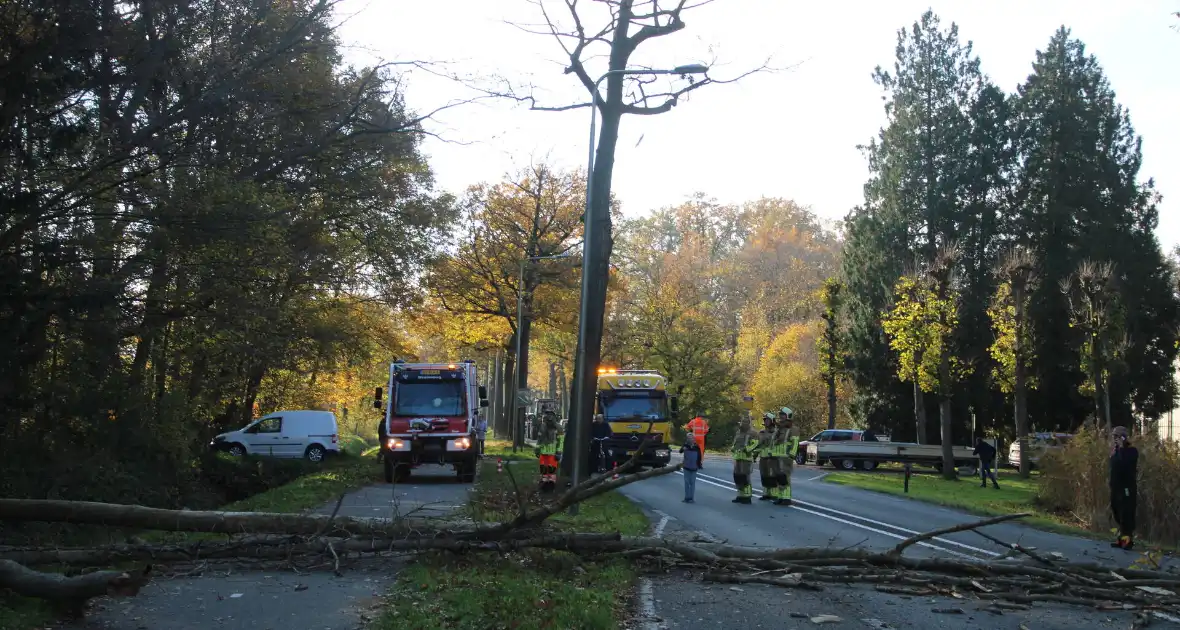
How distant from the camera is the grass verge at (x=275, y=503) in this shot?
7.44m

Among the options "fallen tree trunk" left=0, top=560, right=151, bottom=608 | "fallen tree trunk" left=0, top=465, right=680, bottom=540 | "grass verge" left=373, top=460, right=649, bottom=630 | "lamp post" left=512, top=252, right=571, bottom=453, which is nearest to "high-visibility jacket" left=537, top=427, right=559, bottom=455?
"grass verge" left=373, top=460, right=649, bottom=630

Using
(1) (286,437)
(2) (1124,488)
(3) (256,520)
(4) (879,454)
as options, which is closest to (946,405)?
(4) (879,454)

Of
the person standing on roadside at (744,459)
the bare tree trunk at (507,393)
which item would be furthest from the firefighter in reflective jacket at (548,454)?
the bare tree trunk at (507,393)

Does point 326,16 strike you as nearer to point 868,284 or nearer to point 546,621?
point 546,621

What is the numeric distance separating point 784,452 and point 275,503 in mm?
9147

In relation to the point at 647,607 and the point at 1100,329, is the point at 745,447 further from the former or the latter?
the point at 1100,329

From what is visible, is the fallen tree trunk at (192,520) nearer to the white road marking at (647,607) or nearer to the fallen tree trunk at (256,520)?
the fallen tree trunk at (256,520)

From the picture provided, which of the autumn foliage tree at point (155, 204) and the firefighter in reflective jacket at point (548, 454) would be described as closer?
the autumn foliage tree at point (155, 204)

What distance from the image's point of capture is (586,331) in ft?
61.0

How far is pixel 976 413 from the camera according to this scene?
1914 inches

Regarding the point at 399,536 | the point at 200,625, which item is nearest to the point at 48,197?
the point at 399,536

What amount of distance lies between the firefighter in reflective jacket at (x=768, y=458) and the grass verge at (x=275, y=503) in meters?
8.05

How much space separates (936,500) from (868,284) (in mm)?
24617

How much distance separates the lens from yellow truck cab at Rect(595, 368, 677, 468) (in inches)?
1281
